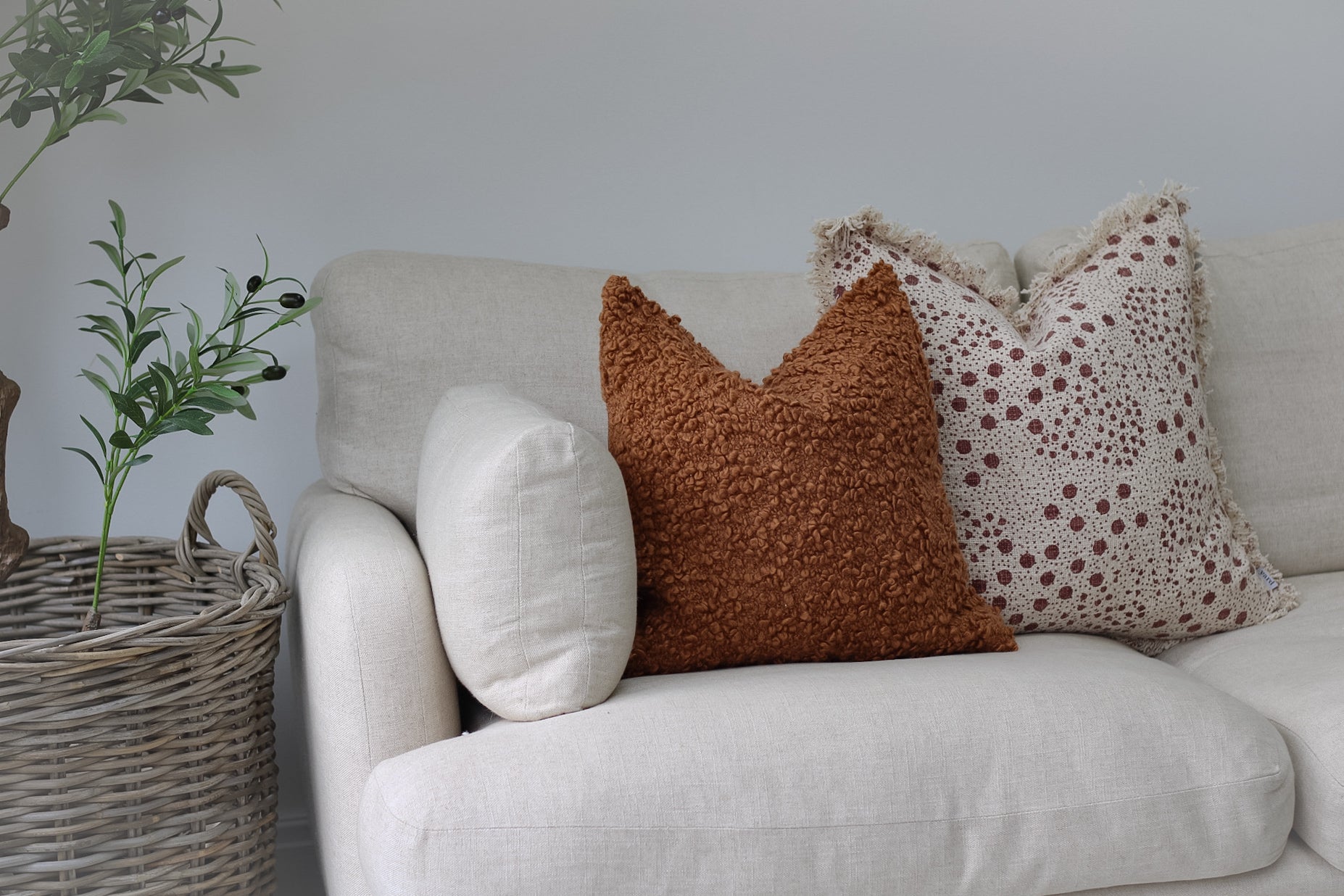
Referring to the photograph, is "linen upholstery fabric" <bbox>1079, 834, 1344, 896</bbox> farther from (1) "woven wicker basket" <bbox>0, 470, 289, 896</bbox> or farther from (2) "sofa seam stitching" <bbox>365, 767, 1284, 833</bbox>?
(1) "woven wicker basket" <bbox>0, 470, 289, 896</bbox>

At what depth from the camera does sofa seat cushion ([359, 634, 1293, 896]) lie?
0.86m

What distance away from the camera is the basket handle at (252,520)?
4.12 feet

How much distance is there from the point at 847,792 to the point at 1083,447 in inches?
23.5

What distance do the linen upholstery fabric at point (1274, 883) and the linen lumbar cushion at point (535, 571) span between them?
1.64ft

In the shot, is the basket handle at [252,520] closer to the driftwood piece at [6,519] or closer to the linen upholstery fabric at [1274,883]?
the driftwood piece at [6,519]

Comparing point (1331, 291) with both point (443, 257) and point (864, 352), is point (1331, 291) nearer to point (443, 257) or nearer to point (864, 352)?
point (864, 352)

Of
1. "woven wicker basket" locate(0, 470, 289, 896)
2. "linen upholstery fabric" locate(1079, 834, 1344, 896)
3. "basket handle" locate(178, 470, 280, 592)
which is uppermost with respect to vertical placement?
"basket handle" locate(178, 470, 280, 592)

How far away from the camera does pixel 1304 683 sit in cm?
111

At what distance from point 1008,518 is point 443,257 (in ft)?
2.71

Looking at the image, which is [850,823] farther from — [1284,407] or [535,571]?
[1284,407]

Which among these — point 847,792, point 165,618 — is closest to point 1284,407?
point 847,792

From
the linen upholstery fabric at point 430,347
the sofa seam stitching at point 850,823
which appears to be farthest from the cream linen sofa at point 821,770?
the linen upholstery fabric at point 430,347

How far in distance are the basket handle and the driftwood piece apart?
6.9 inches

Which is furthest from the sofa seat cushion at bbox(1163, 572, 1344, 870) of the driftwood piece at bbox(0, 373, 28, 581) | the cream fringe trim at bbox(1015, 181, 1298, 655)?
the driftwood piece at bbox(0, 373, 28, 581)
